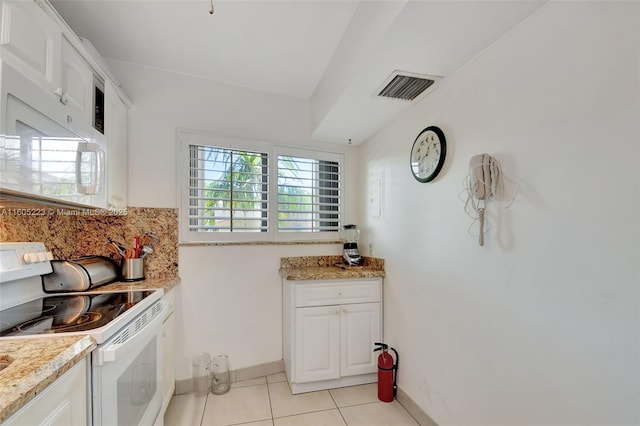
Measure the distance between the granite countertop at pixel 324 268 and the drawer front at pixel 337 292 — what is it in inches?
2.7

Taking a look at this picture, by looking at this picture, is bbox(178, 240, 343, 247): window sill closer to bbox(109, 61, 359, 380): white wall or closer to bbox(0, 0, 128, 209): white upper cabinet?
bbox(109, 61, 359, 380): white wall

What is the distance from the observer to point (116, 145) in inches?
73.2

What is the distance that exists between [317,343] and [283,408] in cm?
49

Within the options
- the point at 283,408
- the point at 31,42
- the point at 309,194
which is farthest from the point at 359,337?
the point at 31,42

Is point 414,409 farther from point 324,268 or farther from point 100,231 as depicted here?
point 100,231

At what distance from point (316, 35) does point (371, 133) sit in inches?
37.8

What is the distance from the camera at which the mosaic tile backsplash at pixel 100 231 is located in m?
1.55

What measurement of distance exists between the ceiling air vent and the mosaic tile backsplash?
1.86 meters

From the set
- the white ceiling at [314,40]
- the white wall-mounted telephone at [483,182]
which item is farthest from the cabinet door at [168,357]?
the white wall-mounted telephone at [483,182]

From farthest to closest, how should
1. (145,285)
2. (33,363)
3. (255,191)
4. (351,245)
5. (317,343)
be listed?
(351,245) → (255,191) → (317,343) → (145,285) → (33,363)

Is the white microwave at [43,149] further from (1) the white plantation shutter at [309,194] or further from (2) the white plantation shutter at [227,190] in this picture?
(1) the white plantation shutter at [309,194]

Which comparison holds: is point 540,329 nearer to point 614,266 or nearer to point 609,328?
point 609,328

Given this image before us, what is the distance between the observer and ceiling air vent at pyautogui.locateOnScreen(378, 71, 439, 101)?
156 centimetres

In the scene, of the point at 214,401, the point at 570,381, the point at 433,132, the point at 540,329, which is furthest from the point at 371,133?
the point at 214,401
